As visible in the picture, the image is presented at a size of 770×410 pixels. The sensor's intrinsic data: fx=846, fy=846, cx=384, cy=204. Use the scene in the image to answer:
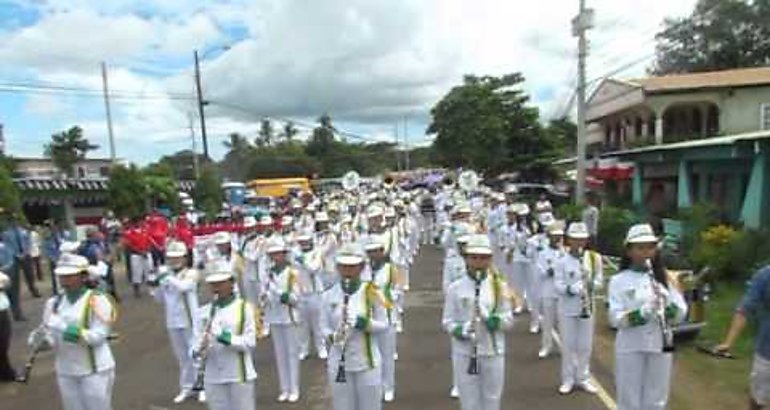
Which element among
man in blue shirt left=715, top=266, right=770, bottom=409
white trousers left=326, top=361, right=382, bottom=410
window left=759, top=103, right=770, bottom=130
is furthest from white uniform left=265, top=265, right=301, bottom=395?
window left=759, top=103, right=770, bottom=130

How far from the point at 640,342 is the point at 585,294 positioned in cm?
275

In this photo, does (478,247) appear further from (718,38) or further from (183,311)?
(718,38)

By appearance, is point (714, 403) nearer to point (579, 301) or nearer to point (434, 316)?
point (579, 301)

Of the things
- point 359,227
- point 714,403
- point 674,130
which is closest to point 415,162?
point 674,130

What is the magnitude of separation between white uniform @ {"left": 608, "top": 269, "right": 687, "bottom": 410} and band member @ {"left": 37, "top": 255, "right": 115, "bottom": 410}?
4.34 metres

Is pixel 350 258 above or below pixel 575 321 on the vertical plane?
above

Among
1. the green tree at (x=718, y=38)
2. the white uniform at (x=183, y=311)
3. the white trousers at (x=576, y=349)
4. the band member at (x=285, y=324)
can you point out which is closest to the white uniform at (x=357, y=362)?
the band member at (x=285, y=324)

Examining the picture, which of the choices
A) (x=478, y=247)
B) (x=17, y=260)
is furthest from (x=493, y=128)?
(x=478, y=247)

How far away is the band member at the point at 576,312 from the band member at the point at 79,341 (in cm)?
508

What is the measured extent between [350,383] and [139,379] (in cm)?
509

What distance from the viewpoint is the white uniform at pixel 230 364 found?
6922mm

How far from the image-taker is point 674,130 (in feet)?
130

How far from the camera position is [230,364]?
6930mm

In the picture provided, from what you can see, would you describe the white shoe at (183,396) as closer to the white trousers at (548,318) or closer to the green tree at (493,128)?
the white trousers at (548,318)
